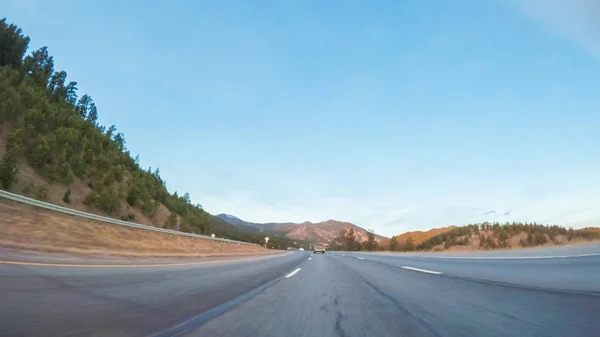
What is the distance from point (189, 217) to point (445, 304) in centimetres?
5870

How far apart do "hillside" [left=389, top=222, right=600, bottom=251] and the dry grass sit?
64.9ft

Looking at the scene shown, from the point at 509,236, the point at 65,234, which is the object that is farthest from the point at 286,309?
the point at 509,236

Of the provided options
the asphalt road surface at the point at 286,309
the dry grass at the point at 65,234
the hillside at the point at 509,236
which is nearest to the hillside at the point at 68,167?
the dry grass at the point at 65,234

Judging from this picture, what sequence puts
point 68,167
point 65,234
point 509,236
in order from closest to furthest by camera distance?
point 65,234 < point 509,236 < point 68,167

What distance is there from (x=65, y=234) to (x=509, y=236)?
24379 mm

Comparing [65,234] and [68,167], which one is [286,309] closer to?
[65,234]

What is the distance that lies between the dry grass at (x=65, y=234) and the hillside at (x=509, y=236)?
778 inches

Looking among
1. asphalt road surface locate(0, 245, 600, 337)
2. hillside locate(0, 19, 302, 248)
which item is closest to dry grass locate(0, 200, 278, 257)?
asphalt road surface locate(0, 245, 600, 337)

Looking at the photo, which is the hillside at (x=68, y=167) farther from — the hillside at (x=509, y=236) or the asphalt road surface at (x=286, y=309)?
the hillside at (x=509, y=236)

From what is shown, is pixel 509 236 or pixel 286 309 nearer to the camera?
pixel 286 309

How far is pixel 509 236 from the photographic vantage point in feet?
79.6

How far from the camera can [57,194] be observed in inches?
1364

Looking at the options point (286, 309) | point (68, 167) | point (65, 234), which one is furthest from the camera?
point (68, 167)

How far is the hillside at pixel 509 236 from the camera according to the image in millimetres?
18891
